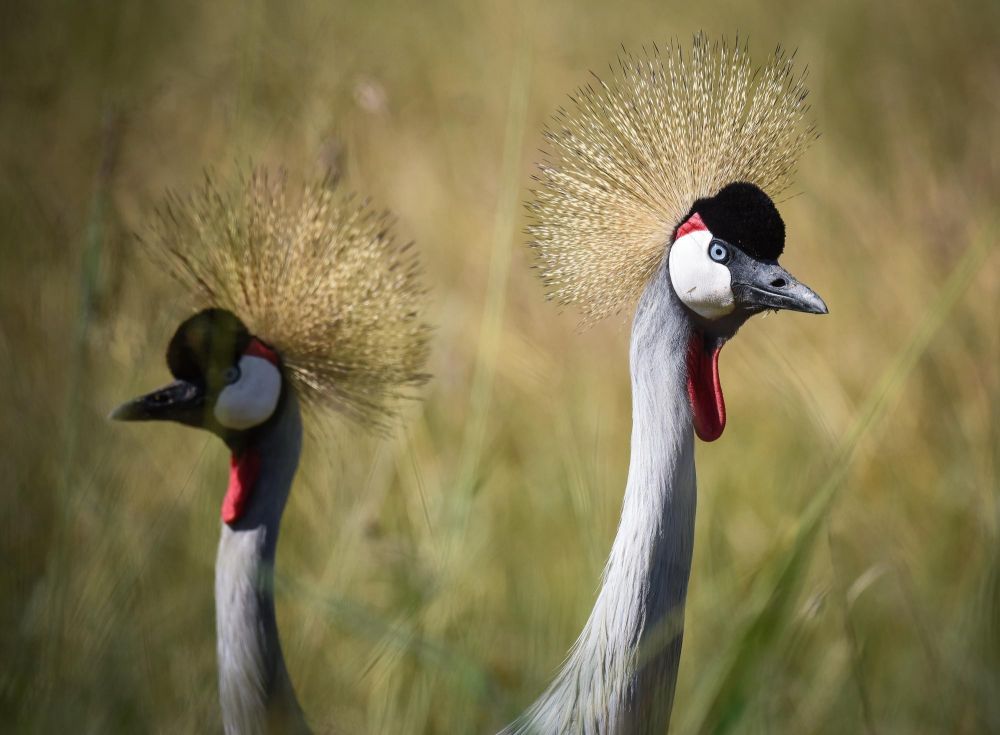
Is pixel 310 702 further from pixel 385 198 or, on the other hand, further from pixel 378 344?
pixel 385 198

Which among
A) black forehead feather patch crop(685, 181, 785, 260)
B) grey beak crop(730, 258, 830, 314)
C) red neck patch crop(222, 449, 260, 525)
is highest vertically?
black forehead feather patch crop(685, 181, 785, 260)

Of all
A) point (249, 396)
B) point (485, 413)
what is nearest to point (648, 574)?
point (485, 413)

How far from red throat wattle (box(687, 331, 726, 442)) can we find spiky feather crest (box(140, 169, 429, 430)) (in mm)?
424

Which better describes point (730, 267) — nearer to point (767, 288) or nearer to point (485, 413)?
point (767, 288)

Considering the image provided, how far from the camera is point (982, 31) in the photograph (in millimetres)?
3238

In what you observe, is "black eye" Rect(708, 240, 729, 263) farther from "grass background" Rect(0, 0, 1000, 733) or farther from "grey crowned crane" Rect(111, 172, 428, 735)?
"grey crowned crane" Rect(111, 172, 428, 735)

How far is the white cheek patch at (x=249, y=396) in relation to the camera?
1.33m

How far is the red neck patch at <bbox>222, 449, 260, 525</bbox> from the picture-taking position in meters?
1.36

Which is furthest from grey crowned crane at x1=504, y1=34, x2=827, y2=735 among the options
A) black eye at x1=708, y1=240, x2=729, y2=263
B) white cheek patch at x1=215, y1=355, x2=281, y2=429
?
white cheek patch at x1=215, y1=355, x2=281, y2=429

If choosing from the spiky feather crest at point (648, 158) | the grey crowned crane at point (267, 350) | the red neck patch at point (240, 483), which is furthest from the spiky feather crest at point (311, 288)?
the spiky feather crest at point (648, 158)

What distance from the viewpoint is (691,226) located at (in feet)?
3.65

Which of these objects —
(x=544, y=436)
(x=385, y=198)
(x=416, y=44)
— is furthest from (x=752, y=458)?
(x=416, y=44)

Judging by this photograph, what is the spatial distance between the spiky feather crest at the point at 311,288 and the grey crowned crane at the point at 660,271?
0.90ft

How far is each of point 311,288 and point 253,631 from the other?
1.50 feet
